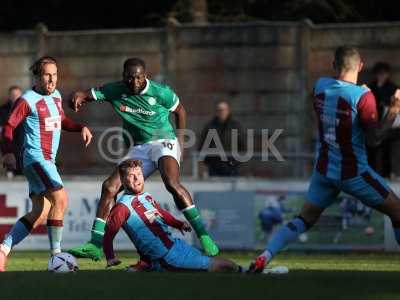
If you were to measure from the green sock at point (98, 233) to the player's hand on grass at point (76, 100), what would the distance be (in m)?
1.16

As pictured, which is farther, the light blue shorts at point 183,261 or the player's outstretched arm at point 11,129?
the player's outstretched arm at point 11,129

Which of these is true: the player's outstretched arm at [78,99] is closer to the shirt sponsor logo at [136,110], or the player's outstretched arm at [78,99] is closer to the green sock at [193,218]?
the shirt sponsor logo at [136,110]

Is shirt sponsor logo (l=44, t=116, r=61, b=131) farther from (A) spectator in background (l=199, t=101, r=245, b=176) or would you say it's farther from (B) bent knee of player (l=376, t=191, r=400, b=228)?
(A) spectator in background (l=199, t=101, r=245, b=176)

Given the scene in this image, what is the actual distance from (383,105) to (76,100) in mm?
5920

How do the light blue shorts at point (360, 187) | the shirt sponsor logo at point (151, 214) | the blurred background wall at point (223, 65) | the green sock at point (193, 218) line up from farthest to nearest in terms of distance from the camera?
the blurred background wall at point (223, 65)
the green sock at point (193, 218)
the shirt sponsor logo at point (151, 214)
the light blue shorts at point (360, 187)

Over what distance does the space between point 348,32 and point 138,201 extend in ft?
28.6

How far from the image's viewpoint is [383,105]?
17672mm

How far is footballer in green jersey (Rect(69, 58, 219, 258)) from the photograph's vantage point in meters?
12.9

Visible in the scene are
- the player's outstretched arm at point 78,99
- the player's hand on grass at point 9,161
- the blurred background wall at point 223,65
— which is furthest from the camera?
the blurred background wall at point 223,65

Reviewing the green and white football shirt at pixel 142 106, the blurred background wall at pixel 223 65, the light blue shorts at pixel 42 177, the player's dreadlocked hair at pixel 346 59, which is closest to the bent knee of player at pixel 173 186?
the green and white football shirt at pixel 142 106

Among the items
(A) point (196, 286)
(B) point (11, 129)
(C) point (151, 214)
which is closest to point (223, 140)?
(B) point (11, 129)

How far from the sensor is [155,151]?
13.1 meters

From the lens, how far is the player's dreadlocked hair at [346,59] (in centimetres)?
1088

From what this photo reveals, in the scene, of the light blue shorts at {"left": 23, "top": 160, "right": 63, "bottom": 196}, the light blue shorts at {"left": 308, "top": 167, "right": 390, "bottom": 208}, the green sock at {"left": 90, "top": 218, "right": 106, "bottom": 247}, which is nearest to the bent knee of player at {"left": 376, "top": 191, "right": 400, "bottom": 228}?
the light blue shorts at {"left": 308, "top": 167, "right": 390, "bottom": 208}
